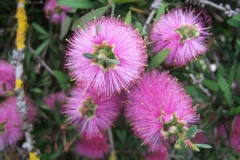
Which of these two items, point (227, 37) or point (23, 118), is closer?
point (23, 118)

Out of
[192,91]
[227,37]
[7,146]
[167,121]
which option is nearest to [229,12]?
[192,91]

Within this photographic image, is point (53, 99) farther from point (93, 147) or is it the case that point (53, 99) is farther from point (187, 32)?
point (187, 32)

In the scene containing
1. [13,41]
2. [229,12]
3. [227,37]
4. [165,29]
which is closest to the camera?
[165,29]

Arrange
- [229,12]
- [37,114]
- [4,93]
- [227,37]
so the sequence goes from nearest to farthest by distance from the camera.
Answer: [4,93]
[229,12]
[37,114]
[227,37]

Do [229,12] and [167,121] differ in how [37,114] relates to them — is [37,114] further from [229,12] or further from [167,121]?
[229,12]

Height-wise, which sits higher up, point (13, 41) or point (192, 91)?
point (13, 41)

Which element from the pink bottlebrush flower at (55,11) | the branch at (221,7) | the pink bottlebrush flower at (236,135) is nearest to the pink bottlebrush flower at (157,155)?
the pink bottlebrush flower at (236,135)
